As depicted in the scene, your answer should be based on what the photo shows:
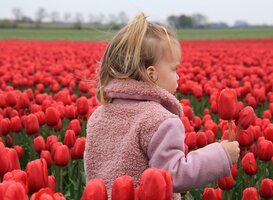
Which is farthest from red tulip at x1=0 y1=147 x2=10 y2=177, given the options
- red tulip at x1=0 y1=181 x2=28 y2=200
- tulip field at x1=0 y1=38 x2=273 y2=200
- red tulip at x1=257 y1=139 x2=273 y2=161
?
red tulip at x1=257 y1=139 x2=273 y2=161

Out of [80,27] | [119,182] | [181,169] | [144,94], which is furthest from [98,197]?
[80,27]

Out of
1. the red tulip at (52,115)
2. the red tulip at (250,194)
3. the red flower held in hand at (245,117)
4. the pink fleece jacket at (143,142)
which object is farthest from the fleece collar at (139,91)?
the red tulip at (52,115)

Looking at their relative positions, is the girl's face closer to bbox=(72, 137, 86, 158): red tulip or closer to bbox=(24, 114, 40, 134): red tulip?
bbox=(72, 137, 86, 158): red tulip

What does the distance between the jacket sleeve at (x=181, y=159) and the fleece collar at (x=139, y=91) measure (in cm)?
20

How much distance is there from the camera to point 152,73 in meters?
2.58

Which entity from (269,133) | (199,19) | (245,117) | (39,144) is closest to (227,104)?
(245,117)

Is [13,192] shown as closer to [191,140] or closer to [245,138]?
[245,138]

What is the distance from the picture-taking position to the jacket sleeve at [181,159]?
2.30 m

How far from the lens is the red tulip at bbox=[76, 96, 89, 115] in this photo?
14.8ft

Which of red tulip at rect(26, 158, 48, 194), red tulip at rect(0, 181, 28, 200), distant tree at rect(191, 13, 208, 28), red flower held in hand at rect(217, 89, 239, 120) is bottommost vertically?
distant tree at rect(191, 13, 208, 28)

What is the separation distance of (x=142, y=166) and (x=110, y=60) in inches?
21.1

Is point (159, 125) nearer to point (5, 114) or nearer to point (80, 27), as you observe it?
point (5, 114)

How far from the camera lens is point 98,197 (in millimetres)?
1766

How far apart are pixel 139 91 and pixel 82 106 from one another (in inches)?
79.8
